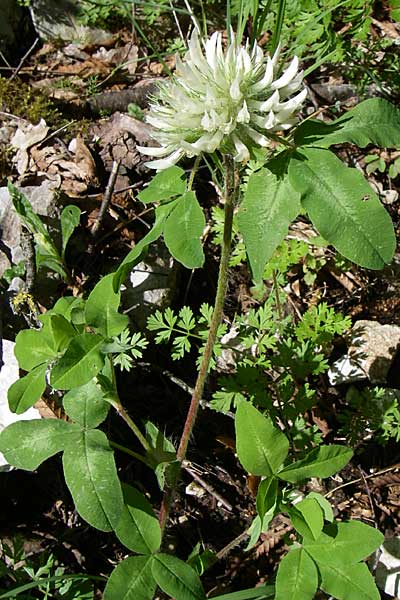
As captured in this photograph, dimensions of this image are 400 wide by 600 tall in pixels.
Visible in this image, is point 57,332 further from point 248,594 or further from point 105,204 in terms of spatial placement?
point 105,204

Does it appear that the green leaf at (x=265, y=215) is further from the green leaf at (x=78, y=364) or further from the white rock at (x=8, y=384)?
the white rock at (x=8, y=384)

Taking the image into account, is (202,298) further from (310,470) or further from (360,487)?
(310,470)

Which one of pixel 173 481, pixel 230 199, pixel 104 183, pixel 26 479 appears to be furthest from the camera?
pixel 104 183

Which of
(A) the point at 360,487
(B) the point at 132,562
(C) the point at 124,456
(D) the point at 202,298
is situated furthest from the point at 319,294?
(B) the point at 132,562

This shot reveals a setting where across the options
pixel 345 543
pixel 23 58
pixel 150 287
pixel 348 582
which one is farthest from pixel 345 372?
pixel 23 58

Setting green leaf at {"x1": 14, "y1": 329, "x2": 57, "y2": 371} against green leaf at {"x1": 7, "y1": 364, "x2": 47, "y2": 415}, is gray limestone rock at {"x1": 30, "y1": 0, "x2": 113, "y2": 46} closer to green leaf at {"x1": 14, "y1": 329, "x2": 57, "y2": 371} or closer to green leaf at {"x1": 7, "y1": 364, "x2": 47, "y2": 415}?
green leaf at {"x1": 14, "y1": 329, "x2": 57, "y2": 371}

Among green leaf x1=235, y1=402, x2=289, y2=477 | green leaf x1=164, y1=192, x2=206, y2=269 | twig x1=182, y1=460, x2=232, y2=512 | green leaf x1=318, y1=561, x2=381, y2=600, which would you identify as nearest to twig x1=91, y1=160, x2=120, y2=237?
twig x1=182, y1=460, x2=232, y2=512
